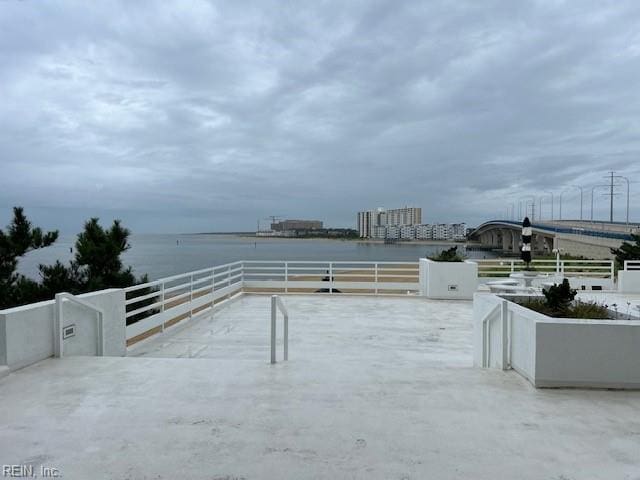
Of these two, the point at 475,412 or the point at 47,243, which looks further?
the point at 47,243

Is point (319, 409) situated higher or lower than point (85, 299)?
lower

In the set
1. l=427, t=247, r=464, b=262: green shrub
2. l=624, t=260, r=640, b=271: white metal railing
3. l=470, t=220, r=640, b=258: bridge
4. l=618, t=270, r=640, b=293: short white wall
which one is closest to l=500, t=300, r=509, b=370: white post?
l=427, t=247, r=464, b=262: green shrub

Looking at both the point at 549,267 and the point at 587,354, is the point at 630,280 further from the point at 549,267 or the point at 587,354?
the point at 587,354

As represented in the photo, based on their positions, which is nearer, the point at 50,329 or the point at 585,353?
the point at 585,353

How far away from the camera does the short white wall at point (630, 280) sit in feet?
45.4

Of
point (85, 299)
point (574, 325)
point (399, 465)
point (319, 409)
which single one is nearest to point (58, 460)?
point (319, 409)

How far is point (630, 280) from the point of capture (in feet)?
45.6

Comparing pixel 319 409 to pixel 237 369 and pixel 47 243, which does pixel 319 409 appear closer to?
pixel 237 369

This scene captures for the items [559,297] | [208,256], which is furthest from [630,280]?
[208,256]

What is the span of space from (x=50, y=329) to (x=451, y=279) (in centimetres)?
966

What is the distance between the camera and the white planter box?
12.1m

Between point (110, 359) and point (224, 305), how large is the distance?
6.14 m

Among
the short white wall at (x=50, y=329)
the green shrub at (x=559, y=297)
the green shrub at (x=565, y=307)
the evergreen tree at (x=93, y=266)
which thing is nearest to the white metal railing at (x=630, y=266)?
the green shrub at (x=565, y=307)

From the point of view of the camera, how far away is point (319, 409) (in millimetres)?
Result: 3578
